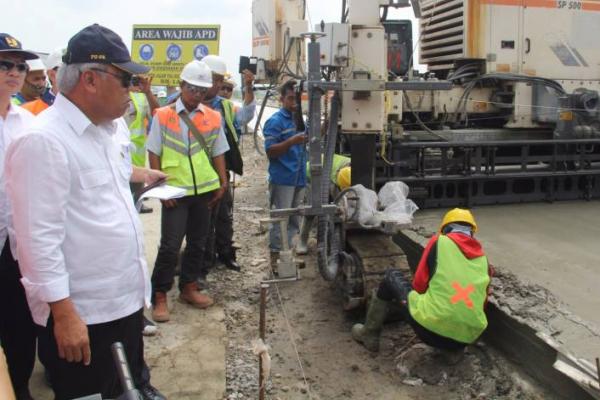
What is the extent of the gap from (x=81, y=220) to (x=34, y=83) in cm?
226

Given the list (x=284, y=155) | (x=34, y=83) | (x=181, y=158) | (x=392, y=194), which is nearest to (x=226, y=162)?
(x=284, y=155)

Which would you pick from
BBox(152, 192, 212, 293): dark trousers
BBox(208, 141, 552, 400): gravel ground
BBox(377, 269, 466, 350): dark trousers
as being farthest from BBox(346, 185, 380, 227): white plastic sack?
BBox(152, 192, 212, 293): dark trousers

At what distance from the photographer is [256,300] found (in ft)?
16.5

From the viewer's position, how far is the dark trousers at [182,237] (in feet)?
14.1

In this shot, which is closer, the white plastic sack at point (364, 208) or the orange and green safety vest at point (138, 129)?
the white plastic sack at point (364, 208)

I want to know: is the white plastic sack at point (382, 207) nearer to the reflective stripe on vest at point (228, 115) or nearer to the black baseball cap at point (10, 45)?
the reflective stripe on vest at point (228, 115)

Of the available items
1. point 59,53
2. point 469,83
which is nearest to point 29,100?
point 59,53

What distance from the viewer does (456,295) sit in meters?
3.58

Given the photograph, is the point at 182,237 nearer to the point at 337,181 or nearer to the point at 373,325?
the point at 373,325

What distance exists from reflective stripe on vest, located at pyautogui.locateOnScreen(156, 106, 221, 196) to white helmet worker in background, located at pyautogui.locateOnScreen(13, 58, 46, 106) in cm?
83

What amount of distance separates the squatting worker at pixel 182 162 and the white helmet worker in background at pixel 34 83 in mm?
817

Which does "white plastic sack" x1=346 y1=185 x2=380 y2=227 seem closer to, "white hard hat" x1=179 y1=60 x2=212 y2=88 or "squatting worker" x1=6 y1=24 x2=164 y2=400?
"white hard hat" x1=179 y1=60 x2=212 y2=88

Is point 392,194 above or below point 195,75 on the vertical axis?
below

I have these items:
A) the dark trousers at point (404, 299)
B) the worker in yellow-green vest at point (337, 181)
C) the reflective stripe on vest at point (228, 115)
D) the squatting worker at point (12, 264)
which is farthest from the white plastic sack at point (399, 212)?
the squatting worker at point (12, 264)
